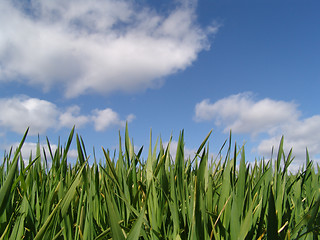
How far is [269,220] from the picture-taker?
0.64 metres

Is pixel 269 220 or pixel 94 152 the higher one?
pixel 94 152

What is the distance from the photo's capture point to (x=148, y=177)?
0.96m

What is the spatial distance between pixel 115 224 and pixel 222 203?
1.22 feet

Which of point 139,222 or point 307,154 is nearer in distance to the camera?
point 139,222

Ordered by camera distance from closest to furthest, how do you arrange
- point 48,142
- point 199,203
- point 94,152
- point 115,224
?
point 115,224, point 199,203, point 94,152, point 48,142

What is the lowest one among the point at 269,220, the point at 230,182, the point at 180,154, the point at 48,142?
the point at 269,220

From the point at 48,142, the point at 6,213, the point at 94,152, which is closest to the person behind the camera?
the point at 6,213

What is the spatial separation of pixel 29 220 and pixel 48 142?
44 cm

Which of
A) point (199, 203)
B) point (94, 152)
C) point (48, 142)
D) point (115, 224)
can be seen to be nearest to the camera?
point (115, 224)

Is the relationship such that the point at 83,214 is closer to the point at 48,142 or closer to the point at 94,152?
the point at 94,152

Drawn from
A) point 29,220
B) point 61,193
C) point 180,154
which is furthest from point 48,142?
point 180,154

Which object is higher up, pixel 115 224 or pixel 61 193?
pixel 61 193

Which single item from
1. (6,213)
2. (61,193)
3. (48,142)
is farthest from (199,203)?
(48,142)

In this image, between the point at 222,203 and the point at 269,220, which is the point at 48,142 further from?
the point at 269,220
